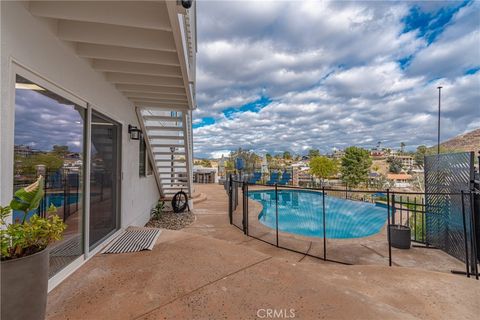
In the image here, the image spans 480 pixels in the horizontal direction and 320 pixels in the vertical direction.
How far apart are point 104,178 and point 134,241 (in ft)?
3.76

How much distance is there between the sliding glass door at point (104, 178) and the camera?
327 centimetres

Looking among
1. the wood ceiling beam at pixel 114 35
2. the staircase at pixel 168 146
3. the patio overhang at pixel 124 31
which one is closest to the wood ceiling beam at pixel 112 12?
the patio overhang at pixel 124 31

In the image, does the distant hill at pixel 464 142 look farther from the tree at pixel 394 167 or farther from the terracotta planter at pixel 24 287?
the terracotta planter at pixel 24 287

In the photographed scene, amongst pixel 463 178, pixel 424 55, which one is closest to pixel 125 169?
pixel 463 178

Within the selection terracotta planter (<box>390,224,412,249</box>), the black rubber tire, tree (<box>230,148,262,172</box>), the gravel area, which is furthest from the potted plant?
tree (<box>230,148,262,172</box>)

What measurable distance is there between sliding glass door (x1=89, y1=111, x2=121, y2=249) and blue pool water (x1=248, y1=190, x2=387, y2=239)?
4.77 meters

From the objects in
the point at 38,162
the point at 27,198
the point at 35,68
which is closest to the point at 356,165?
the point at 38,162

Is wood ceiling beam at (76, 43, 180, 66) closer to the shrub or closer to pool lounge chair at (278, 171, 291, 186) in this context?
the shrub

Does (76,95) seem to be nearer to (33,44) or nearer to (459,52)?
(33,44)

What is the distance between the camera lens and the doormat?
3.36 meters

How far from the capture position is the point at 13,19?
5.59 ft

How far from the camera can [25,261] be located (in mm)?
1219

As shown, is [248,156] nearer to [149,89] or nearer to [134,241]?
[149,89]

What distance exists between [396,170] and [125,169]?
4775 cm
